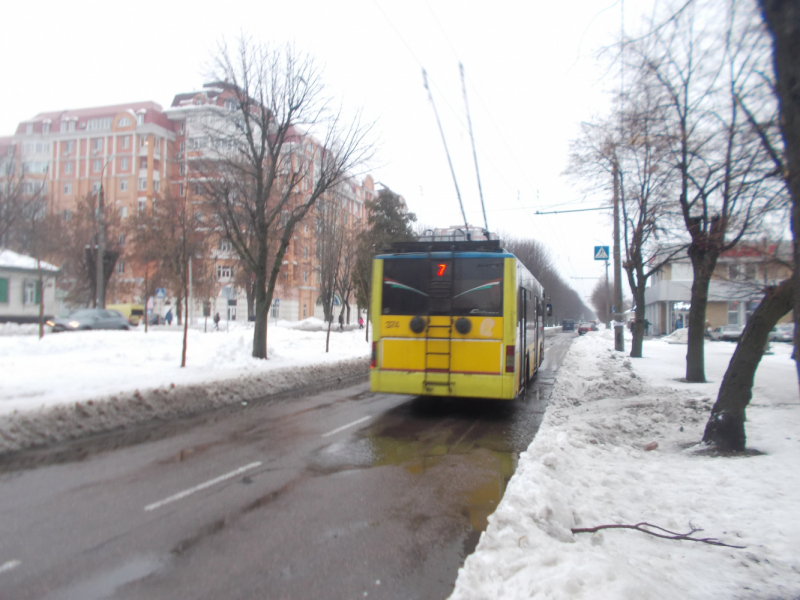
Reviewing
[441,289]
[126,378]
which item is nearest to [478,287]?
[441,289]

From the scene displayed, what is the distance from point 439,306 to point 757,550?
608cm

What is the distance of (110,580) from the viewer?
142 inches

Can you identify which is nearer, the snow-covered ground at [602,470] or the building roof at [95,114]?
the snow-covered ground at [602,470]

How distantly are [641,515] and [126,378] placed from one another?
35.7 ft

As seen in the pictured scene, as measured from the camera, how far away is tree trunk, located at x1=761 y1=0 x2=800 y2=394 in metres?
3.57

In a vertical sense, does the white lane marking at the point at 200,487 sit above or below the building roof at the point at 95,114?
below

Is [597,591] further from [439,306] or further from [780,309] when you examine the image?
[439,306]

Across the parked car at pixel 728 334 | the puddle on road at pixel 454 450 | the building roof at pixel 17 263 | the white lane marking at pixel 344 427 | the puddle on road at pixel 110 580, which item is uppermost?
the building roof at pixel 17 263

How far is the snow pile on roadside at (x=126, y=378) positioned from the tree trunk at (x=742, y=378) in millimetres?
8672

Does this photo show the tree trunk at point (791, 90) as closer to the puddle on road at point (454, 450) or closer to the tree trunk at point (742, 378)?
the puddle on road at point (454, 450)

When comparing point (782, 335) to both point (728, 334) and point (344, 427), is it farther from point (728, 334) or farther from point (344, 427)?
point (344, 427)

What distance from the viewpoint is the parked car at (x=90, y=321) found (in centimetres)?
2584

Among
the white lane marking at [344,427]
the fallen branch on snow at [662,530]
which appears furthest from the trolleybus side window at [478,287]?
the fallen branch on snow at [662,530]

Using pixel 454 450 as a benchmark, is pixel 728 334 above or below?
above
